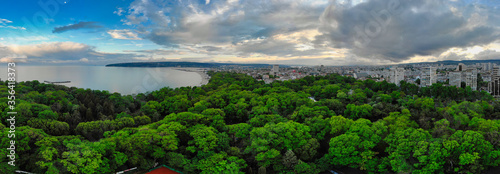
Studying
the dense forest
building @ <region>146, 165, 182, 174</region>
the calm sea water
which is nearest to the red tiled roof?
building @ <region>146, 165, 182, 174</region>

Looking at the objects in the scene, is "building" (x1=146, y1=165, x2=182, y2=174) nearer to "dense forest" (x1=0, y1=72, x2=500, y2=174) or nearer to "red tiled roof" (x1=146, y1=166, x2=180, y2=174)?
"red tiled roof" (x1=146, y1=166, x2=180, y2=174)

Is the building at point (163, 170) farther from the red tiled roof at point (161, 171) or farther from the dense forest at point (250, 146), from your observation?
the dense forest at point (250, 146)

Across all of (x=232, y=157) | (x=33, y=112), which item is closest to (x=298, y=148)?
(x=232, y=157)

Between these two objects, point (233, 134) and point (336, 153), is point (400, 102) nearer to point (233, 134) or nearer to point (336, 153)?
point (336, 153)

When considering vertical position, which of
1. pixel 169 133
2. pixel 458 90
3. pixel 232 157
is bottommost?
pixel 232 157

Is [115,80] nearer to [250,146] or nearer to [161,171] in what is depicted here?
[161,171]

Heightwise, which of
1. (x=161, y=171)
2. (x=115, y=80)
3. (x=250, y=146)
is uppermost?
(x=115, y=80)

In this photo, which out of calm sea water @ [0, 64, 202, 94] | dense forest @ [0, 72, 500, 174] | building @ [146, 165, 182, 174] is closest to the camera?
dense forest @ [0, 72, 500, 174]

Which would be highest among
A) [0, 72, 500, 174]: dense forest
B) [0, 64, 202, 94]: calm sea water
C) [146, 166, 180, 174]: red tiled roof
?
[0, 64, 202, 94]: calm sea water

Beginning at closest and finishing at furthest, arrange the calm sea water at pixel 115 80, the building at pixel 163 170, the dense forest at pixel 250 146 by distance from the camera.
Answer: the dense forest at pixel 250 146
the building at pixel 163 170
the calm sea water at pixel 115 80

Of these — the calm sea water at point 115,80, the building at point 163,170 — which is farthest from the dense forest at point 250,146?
the calm sea water at point 115,80

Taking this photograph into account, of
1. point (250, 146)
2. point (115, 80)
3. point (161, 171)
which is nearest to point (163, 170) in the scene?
point (161, 171)
